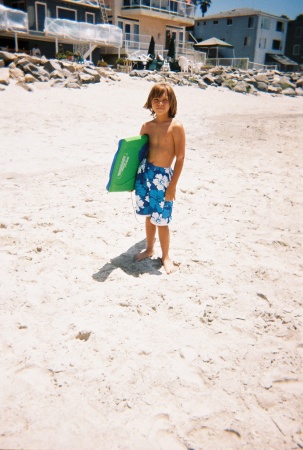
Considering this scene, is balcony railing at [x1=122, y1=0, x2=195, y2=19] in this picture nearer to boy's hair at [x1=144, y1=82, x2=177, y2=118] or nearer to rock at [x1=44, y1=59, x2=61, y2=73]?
rock at [x1=44, y1=59, x2=61, y2=73]

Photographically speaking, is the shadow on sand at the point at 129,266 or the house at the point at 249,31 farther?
the house at the point at 249,31

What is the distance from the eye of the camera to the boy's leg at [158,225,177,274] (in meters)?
3.20

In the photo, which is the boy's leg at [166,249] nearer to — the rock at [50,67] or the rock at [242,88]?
the rock at [50,67]

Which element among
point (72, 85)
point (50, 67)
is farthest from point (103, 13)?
point (72, 85)

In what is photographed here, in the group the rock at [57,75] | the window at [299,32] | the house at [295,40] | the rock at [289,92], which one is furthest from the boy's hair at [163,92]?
the window at [299,32]

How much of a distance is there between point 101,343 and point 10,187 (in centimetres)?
323

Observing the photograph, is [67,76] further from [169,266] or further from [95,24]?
[95,24]

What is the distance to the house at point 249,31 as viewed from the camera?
4284 cm

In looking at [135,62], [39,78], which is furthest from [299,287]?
[135,62]

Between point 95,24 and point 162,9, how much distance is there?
872 cm

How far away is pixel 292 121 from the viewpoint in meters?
10.8

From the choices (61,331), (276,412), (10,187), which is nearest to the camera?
(276,412)

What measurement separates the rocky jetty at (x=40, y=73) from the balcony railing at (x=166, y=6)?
19707 millimetres

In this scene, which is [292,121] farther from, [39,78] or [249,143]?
[39,78]
